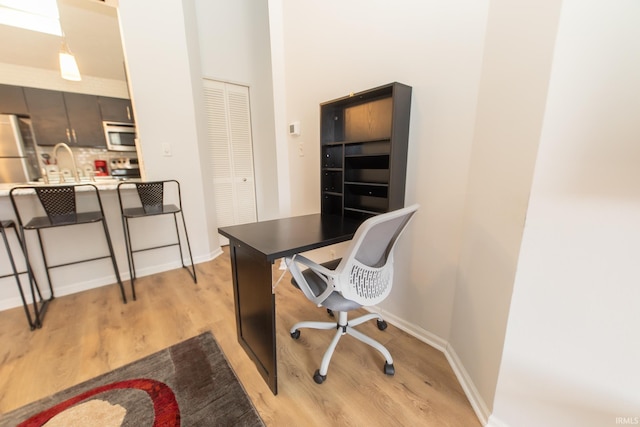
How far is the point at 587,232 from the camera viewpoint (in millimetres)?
772

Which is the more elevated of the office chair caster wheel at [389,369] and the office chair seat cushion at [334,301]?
the office chair seat cushion at [334,301]

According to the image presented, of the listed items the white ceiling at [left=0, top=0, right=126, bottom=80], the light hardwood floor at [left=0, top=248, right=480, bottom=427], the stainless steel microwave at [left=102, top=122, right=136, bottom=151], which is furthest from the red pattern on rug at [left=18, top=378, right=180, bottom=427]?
the stainless steel microwave at [left=102, top=122, right=136, bottom=151]

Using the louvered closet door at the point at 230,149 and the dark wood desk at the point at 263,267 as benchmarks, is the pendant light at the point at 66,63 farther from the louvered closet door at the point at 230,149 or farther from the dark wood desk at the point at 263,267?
the dark wood desk at the point at 263,267

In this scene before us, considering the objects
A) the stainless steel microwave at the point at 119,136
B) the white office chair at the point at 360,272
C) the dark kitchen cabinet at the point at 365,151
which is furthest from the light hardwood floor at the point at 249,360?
the stainless steel microwave at the point at 119,136

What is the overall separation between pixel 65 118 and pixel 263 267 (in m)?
5.04

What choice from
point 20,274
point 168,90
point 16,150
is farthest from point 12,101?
point 20,274

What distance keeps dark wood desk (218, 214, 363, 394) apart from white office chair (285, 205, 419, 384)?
11 centimetres

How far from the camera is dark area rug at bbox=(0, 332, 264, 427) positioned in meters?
1.11

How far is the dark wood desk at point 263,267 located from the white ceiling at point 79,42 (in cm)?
312

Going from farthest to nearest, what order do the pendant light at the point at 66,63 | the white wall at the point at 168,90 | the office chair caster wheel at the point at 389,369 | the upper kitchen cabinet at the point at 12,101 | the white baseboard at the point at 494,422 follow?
the upper kitchen cabinet at the point at 12,101 < the white wall at the point at 168,90 < the pendant light at the point at 66,63 < the office chair caster wheel at the point at 389,369 < the white baseboard at the point at 494,422

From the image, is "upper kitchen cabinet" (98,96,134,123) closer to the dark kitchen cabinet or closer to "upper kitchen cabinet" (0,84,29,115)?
"upper kitchen cabinet" (0,84,29,115)

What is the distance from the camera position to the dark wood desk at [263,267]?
3.74 feet

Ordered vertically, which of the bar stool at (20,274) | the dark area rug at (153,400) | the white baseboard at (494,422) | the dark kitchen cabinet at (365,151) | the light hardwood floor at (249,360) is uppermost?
the dark kitchen cabinet at (365,151)

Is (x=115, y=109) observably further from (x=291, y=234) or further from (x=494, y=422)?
(x=494, y=422)
